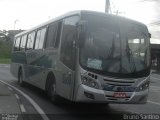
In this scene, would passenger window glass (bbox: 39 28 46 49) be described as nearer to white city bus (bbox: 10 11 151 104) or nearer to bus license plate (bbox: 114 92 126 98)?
white city bus (bbox: 10 11 151 104)

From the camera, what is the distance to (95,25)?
40.5 ft

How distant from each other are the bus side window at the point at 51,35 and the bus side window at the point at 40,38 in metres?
0.95

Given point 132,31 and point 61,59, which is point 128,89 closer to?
point 132,31

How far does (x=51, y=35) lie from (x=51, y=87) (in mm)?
1950

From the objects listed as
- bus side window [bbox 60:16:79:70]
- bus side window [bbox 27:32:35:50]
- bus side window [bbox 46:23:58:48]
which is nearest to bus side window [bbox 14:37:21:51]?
bus side window [bbox 27:32:35:50]

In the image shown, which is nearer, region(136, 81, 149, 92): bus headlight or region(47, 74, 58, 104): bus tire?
region(136, 81, 149, 92): bus headlight

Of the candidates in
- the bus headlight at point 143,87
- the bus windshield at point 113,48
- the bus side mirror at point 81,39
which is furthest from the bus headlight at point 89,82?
the bus headlight at point 143,87

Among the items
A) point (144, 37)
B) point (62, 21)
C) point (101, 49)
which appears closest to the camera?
point (101, 49)

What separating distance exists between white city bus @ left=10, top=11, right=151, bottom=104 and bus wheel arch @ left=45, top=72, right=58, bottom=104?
0.67 meters

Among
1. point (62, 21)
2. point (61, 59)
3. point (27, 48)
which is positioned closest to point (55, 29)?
point (62, 21)

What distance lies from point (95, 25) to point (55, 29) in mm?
3186

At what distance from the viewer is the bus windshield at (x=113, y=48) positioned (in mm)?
12070

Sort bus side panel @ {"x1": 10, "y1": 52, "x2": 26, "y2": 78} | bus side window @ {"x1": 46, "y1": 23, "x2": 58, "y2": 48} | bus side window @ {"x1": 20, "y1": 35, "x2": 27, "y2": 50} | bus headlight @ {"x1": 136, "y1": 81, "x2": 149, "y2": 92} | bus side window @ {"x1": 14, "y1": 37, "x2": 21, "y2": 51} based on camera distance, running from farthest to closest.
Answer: bus side window @ {"x1": 14, "y1": 37, "x2": 21, "y2": 51} < bus side window @ {"x1": 20, "y1": 35, "x2": 27, "y2": 50} < bus side panel @ {"x1": 10, "y1": 52, "x2": 26, "y2": 78} < bus side window @ {"x1": 46, "y1": 23, "x2": 58, "y2": 48} < bus headlight @ {"x1": 136, "y1": 81, "x2": 149, "y2": 92}

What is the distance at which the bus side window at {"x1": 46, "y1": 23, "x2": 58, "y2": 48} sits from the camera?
1521cm
